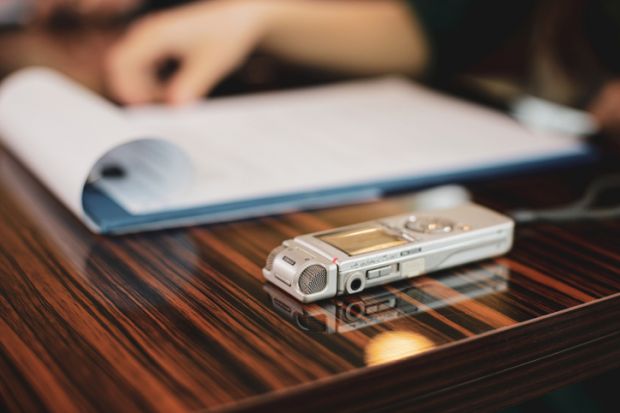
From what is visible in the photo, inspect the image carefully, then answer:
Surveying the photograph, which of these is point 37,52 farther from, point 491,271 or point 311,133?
point 491,271

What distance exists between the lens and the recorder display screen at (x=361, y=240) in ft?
1.39

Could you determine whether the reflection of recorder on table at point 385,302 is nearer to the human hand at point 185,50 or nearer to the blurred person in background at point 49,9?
the human hand at point 185,50

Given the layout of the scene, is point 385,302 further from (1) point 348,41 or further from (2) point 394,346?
(1) point 348,41

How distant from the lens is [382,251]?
1.39ft

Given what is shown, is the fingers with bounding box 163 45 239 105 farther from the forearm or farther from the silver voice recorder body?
the silver voice recorder body

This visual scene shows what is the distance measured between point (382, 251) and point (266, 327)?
0.08m

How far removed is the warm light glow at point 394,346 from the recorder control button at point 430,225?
0.09m

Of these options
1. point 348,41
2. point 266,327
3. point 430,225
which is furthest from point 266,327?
point 348,41

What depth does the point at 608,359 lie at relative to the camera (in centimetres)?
43

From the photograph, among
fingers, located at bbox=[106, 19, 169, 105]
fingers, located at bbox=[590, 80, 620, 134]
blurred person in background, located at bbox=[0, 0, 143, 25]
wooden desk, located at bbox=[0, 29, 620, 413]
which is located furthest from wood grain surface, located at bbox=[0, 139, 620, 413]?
blurred person in background, located at bbox=[0, 0, 143, 25]

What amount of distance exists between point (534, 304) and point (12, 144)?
457mm

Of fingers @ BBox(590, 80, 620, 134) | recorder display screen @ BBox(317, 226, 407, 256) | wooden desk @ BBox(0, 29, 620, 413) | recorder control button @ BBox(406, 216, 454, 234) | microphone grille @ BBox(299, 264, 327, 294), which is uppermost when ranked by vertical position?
fingers @ BBox(590, 80, 620, 134)

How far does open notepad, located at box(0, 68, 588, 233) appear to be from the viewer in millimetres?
550

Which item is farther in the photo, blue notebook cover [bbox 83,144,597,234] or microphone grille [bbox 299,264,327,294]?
blue notebook cover [bbox 83,144,597,234]
